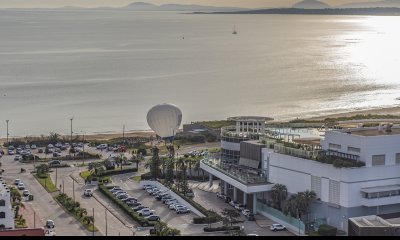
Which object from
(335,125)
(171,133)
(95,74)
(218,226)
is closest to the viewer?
(218,226)

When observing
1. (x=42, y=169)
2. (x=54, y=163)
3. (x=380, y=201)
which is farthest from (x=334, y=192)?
(x=54, y=163)

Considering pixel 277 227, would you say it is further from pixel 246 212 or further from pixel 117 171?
pixel 117 171

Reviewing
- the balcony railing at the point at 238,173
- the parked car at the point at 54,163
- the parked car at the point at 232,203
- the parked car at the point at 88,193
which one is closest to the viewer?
the balcony railing at the point at 238,173

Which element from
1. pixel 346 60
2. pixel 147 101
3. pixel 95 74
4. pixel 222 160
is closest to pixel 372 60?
pixel 346 60

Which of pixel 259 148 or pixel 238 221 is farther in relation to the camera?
pixel 259 148

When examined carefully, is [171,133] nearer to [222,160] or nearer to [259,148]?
[222,160]

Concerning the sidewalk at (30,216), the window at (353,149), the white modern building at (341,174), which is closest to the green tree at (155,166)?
the white modern building at (341,174)

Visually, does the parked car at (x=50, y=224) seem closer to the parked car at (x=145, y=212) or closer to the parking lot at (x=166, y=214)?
the parked car at (x=145, y=212)
